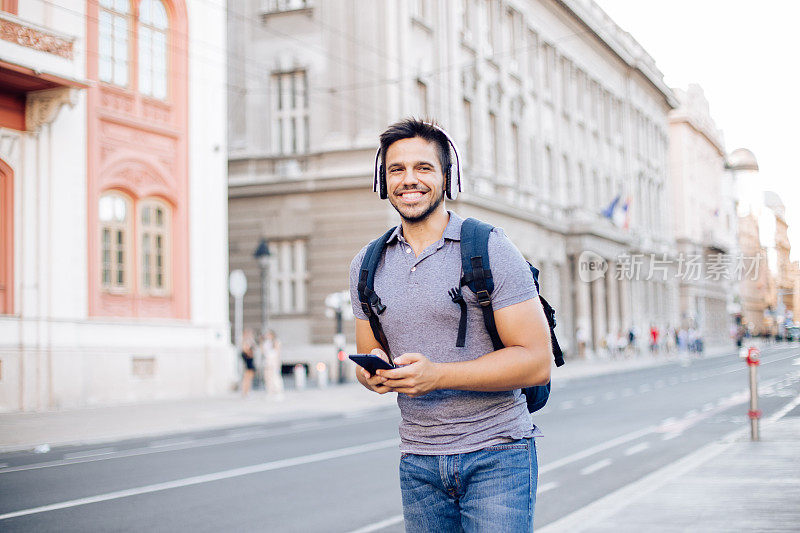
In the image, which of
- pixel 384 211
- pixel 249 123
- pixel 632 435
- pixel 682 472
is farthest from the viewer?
pixel 249 123

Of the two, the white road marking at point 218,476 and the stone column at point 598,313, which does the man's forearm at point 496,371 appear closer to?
the white road marking at point 218,476

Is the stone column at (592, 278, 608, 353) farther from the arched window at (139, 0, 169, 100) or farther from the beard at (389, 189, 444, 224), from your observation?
the beard at (389, 189, 444, 224)

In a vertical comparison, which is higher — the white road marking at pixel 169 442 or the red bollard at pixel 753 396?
the red bollard at pixel 753 396

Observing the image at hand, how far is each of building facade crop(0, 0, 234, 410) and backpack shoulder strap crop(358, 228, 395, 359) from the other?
18.0 metres

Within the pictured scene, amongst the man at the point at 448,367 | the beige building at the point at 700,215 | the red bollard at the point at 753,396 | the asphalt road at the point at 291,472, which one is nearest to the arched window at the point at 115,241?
the asphalt road at the point at 291,472

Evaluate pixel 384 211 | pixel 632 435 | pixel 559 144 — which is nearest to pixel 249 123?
pixel 384 211

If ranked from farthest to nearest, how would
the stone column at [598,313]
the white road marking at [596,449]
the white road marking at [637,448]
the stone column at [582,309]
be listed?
the stone column at [598,313]
the stone column at [582,309]
the white road marking at [637,448]
the white road marking at [596,449]

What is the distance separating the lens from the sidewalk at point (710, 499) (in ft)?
23.0

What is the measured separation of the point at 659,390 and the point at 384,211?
35.1 feet

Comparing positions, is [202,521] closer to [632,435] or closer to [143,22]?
[632,435]

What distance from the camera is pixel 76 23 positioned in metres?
22.4

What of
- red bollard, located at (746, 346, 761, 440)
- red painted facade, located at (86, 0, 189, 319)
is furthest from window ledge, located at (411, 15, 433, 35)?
red bollard, located at (746, 346, 761, 440)

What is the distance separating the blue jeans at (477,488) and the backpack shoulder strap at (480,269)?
35cm

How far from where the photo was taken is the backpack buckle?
10.0 feet
